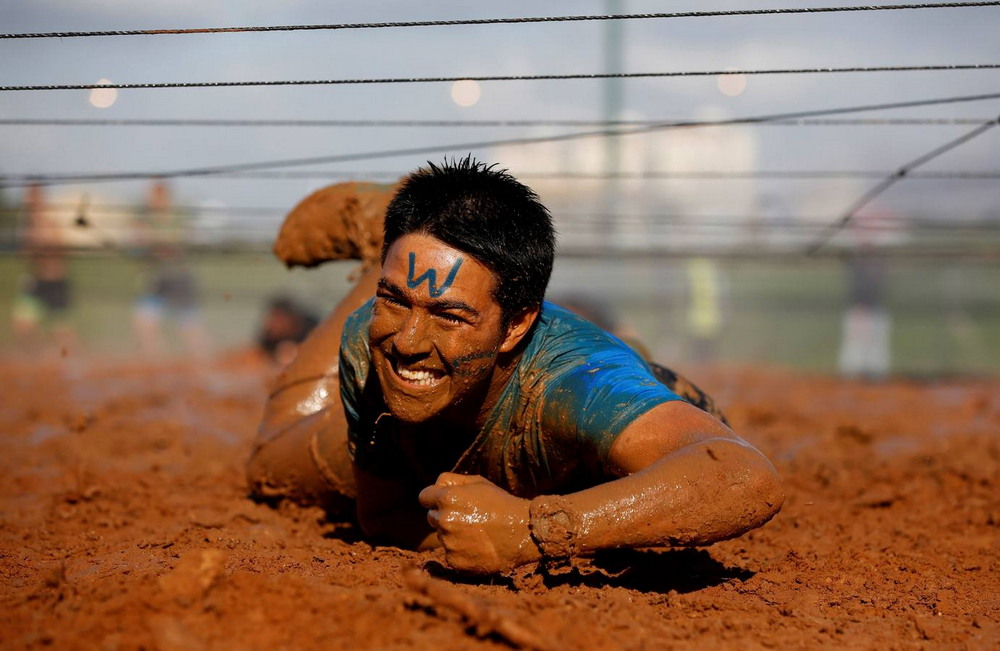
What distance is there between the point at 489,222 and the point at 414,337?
0.41 meters

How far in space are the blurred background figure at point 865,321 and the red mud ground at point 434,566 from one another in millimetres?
6868

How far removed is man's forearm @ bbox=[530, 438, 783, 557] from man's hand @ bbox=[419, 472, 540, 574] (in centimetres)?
5

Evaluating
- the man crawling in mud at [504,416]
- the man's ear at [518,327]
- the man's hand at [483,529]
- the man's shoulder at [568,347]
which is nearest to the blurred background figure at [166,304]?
the man crawling in mud at [504,416]

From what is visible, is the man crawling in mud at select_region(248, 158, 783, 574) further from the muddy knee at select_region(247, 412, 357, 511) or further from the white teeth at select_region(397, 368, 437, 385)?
the muddy knee at select_region(247, 412, 357, 511)

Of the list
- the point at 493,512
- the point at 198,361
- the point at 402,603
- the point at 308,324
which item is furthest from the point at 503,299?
the point at 198,361

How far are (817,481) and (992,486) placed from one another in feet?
A: 2.81

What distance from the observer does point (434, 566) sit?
2859 mm

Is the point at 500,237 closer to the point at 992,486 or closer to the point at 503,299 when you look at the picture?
the point at 503,299

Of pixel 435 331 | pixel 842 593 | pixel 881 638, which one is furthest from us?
pixel 842 593

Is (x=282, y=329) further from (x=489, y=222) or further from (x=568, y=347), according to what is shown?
(x=489, y=222)

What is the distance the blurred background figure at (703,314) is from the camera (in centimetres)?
1543

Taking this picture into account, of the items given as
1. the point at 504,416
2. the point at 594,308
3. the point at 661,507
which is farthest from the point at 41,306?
the point at 661,507

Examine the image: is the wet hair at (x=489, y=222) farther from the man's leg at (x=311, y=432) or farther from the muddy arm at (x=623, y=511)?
the man's leg at (x=311, y=432)

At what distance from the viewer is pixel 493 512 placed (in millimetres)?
2402
